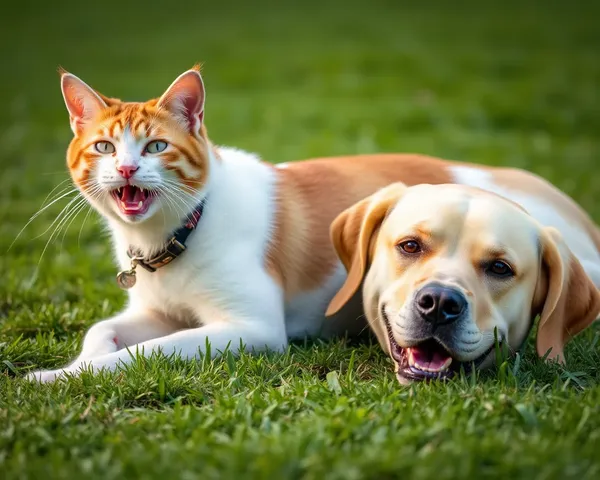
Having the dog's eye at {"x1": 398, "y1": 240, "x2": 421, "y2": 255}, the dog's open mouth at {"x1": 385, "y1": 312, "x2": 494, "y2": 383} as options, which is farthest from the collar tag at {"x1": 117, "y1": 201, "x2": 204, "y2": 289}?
the dog's open mouth at {"x1": 385, "y1": 312, "x2": 494, "y2": 383}

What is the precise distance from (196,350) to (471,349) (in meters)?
1.26

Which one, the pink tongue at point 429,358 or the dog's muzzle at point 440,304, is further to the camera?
the pink tongue at point 429,358

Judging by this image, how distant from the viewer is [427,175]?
4.76 metres

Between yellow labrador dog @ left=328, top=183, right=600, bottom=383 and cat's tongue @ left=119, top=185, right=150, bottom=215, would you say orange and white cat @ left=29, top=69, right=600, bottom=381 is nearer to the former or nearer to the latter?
cat's tongue @ left=119, top=185, right=150, bottom=215

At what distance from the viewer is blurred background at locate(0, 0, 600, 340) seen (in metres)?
6.48

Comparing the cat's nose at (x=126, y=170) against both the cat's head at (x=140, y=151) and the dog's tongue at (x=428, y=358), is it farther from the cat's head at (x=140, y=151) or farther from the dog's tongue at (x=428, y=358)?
the dog's tongue at (x=428, y=358)

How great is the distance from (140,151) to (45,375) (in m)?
1.10

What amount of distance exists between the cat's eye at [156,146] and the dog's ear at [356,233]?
0.93 m

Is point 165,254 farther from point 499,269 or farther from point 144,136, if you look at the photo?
point 499,269

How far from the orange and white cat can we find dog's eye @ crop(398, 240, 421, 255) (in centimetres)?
67

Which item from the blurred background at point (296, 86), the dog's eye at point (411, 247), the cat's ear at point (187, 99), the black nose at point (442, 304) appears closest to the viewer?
the black nose at point (442, 304)

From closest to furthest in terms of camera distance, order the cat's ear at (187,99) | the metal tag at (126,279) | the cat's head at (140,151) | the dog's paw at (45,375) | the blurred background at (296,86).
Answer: the dog's paw at (45,375)
the cat's head at (140,151)
the cat's ear at (187,99)
the metal tag at (126,279)
the blurred background at (296,86)

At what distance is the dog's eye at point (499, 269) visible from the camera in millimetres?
3559

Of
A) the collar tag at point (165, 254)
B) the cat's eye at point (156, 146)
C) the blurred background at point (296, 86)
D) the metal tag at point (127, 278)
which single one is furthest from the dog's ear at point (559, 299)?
the blurred background at point (296, 86)
